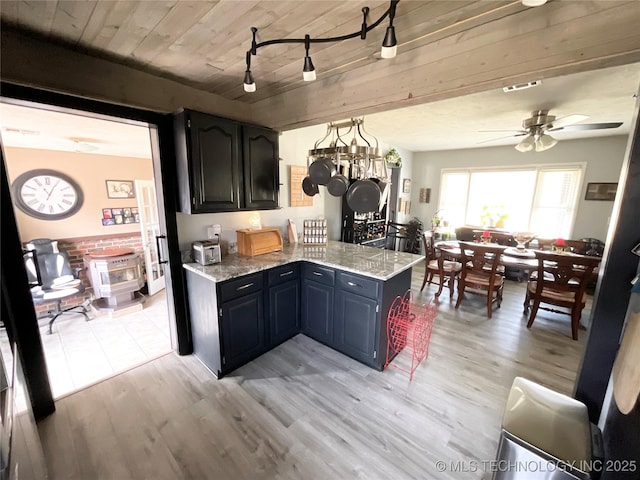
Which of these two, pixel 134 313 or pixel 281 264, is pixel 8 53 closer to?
pixel 281 264

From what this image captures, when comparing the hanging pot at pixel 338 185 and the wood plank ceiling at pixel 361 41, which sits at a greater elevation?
the wood plank ceiling at pixel 361 41

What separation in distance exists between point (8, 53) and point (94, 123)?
1.11m

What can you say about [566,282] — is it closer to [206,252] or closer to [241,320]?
[241,320]

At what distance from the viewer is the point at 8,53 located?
142 centimetres

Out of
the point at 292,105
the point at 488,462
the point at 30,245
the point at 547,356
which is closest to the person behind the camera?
the point at 488,462

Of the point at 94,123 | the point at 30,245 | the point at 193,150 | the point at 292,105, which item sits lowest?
the point at 30,245

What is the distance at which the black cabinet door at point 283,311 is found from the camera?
2.50m

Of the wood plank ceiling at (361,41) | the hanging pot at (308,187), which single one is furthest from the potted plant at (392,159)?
the wood plank ceiling at (361,41)

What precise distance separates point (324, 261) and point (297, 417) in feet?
4.14

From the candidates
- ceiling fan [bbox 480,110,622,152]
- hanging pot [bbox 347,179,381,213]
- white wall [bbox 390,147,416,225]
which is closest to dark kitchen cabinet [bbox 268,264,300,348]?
hanging pot [bbox 347,179,381,213]

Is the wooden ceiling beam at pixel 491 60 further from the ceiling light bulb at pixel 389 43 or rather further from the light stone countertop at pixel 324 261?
the light stone countertop at pixel 324 261

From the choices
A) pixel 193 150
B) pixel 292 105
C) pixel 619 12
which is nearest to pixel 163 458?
pixel 193 150

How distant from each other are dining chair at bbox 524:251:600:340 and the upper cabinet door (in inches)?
134

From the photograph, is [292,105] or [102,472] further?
[292,105]
